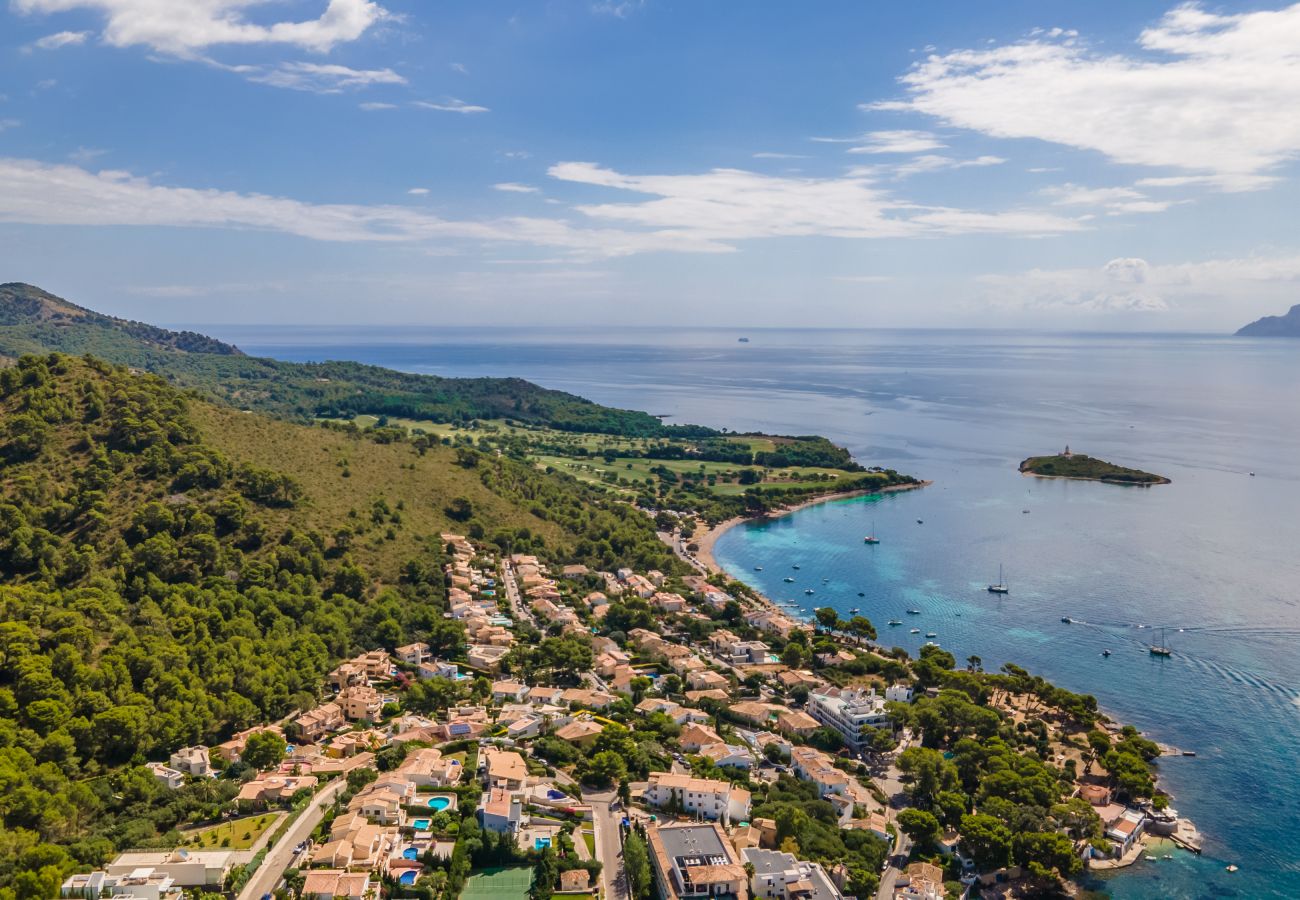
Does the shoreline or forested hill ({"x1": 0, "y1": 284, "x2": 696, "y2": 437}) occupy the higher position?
forested hill ({"x1": 0, "y1": 284, "x2": 696, "y2": 437})

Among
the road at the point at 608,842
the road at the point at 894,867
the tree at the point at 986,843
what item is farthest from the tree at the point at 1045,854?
the road at the point at 608,842

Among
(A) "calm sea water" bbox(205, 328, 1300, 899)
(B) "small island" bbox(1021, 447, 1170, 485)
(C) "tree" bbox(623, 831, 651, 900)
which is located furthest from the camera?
(B) "small island" bbox(1021, 447, 1170, 485)

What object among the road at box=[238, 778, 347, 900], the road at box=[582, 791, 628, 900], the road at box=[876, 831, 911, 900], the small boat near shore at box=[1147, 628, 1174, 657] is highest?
the small boat near shore at box=[1147, 628, 1174, 657]

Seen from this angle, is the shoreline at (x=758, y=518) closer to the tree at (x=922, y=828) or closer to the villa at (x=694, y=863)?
the tree at (x=922, y=828)

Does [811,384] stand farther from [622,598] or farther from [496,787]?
[496,787]

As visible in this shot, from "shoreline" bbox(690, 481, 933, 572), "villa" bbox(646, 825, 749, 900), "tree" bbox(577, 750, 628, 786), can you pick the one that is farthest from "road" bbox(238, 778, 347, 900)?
"shoreline" bbox(690, 481, 933, 572)

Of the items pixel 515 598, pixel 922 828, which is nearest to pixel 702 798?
pixel 922 828

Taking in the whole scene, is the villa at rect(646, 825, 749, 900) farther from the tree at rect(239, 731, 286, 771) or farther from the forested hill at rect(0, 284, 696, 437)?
the forested hill at rect(0, 284, 696, 437)

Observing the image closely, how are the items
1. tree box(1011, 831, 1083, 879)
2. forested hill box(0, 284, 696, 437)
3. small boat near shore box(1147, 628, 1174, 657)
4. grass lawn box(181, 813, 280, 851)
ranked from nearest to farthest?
grass lawn box(181, 813, 280, 851) → tree box(1011, 831, 1083, 879) → small boat near shore box(1147, 628, 1174, 657) → forested hill box(0, 284, 696, 437)
